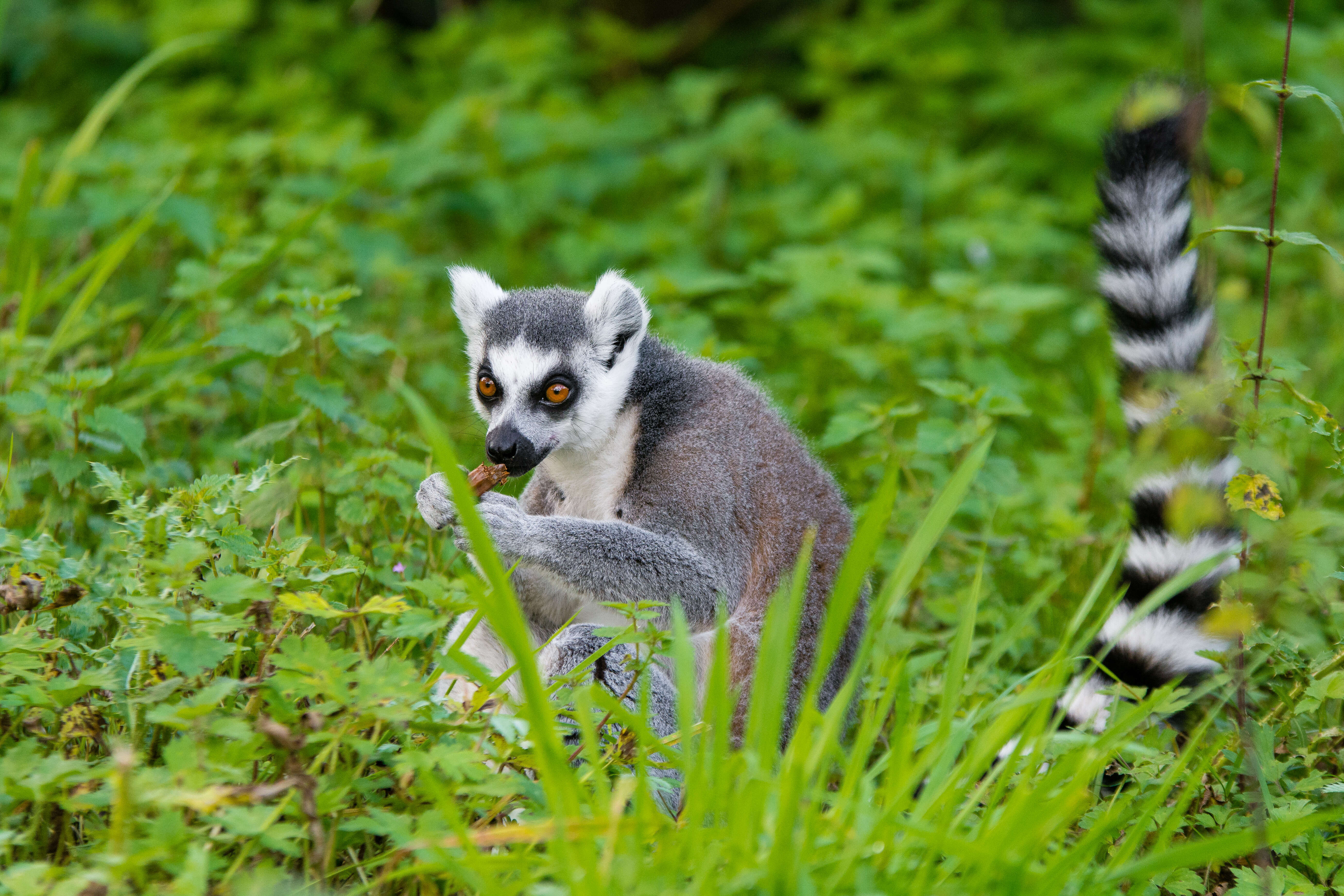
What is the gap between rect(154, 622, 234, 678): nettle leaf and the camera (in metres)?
2.15

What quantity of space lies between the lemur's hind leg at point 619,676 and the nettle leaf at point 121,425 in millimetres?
1401

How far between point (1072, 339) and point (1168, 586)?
3.82 meters

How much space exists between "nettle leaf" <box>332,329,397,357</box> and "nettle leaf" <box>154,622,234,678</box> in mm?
1499

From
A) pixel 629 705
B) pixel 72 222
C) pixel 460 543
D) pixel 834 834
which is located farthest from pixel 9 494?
pixel 72 222

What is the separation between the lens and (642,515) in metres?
3.16

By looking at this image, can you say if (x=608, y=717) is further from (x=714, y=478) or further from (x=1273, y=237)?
(x=1273, y=237)

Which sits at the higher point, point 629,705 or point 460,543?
point 460,543

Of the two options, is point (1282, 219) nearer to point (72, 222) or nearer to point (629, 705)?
point (629, 705)

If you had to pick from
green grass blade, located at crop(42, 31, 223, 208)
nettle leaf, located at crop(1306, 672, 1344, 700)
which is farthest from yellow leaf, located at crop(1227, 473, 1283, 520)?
green grass blade, located at crop(42, 31, 223, 208)

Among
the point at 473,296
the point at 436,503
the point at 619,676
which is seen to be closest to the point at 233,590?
the point at 436,503

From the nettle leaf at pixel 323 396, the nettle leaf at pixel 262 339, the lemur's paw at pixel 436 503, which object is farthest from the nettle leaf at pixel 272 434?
the lemur's paw at pixel 436 503

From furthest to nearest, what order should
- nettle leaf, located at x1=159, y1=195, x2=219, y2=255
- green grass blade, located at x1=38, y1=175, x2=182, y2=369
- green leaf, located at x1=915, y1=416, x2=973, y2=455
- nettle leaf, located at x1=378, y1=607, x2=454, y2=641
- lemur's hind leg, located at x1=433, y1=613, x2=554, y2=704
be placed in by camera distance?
nettle leaf, located at x1=159, y1=195, x2=219, y2=255, green grass blade, located at x1=38, y1=175, x2=182, y2=369, green leaf, located at x1=915, y1=416, x2=973, y2=455, lemur's hind leg, located at x1=433, y1=613, x2=554, y2=704, nettle leaf, located at x1=378, y1=607, x2=454, y2=641

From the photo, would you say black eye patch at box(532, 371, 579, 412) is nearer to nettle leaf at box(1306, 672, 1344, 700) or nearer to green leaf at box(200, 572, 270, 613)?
green leaf at box(200, 572, 270, 613)

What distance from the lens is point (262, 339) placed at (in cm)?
369
